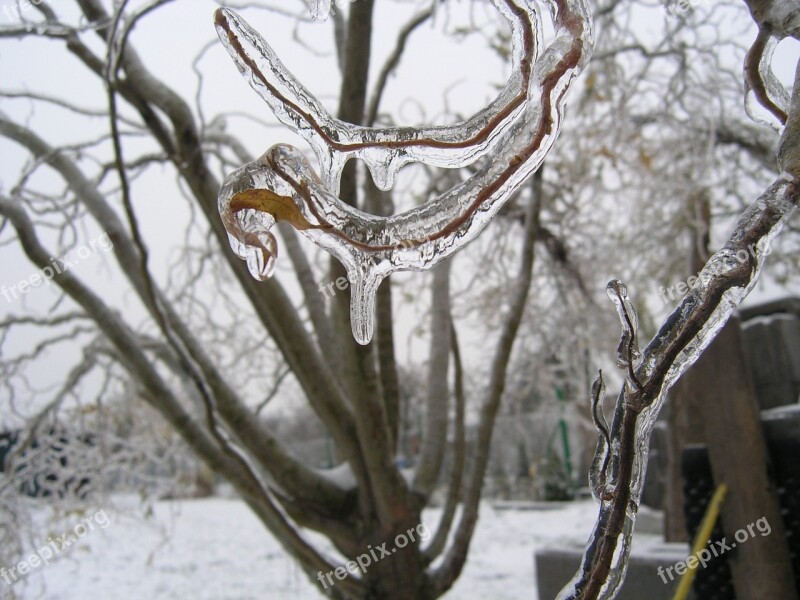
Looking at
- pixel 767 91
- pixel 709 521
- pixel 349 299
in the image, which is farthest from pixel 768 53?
pixel 709 521

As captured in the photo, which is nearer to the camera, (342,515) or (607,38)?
(342,515)

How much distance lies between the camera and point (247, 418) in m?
2.25

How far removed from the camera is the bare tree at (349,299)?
50 cm

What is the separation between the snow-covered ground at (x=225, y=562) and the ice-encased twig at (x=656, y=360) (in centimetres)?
342

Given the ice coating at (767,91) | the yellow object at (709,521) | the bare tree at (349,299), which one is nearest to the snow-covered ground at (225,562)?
the bare tree at (349,299)

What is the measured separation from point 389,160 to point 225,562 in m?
7.40

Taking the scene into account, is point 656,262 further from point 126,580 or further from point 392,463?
point 126,580

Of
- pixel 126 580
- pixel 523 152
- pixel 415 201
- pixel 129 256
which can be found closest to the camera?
pixel 523 152

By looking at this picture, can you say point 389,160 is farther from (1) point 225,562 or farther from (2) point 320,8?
(1) point 225,562

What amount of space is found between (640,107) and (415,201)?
7.11 ft

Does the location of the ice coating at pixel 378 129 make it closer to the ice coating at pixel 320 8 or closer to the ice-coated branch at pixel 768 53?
the ice coating at pixel 320 8

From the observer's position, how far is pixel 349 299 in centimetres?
153

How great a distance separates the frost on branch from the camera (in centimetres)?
49

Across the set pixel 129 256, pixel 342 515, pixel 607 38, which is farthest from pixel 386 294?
pixel 607 38
